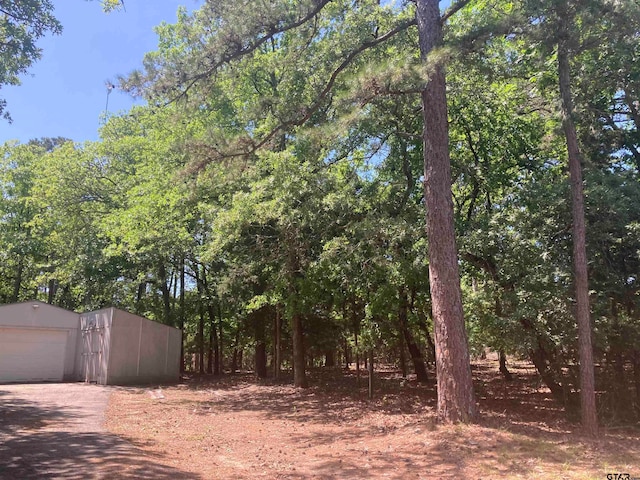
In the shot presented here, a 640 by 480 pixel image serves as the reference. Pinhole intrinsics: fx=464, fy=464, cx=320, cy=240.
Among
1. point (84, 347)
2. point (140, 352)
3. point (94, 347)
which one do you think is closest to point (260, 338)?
point (140, 352)

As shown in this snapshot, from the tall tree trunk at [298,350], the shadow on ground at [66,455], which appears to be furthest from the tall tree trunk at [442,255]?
the tall tree trunk at [298,350]

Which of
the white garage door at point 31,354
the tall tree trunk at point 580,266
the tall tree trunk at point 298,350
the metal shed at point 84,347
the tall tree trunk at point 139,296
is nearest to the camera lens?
the tall tree trunk at point 580,266

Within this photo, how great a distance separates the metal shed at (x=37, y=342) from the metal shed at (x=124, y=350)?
677 mm

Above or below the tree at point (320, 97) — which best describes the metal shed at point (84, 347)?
below

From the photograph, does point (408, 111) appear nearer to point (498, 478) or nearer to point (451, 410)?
point (451, 410)

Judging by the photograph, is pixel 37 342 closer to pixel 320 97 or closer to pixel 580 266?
pixel 320 97

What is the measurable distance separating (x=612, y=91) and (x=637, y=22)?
2.60 m

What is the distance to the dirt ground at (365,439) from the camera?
586 cm

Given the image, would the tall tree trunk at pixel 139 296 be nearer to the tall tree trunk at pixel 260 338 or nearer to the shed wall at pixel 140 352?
the shed wall at pixel 140 352

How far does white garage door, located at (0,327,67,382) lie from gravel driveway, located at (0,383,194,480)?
939cm

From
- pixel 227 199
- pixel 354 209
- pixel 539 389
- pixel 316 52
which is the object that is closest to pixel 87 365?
pixel 227 199

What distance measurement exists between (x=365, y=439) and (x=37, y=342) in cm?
1698

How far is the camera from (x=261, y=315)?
1978 cm

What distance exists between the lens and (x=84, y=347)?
63.4 feet
